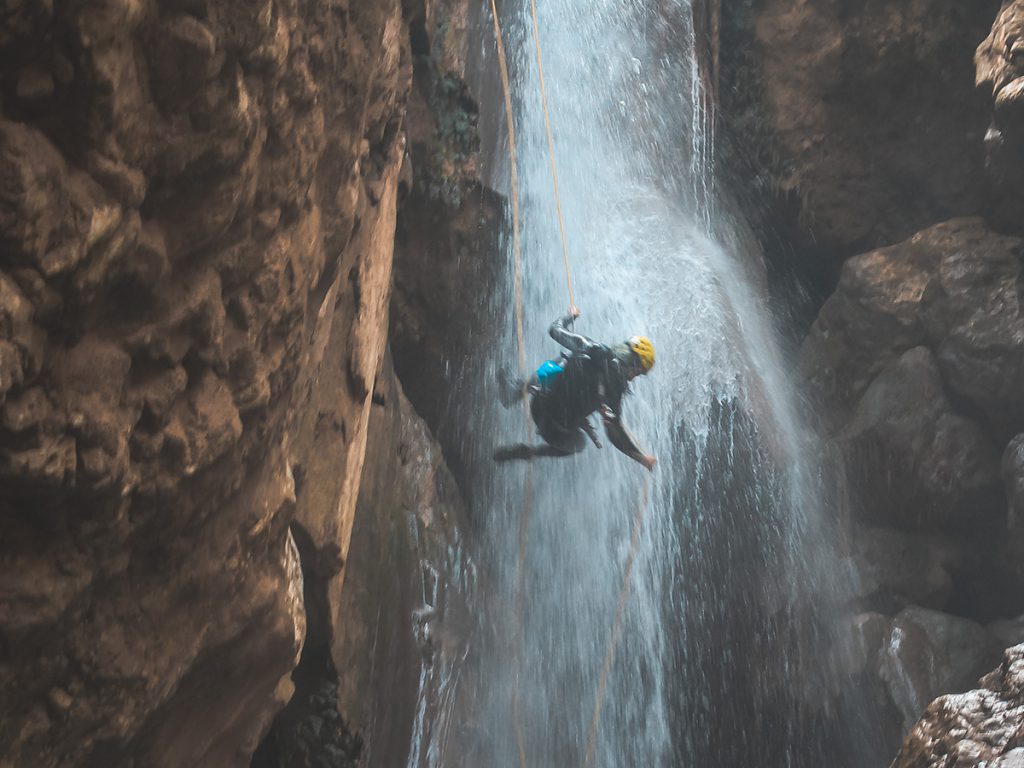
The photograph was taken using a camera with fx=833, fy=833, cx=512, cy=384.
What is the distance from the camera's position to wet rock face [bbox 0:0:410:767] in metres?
1.87

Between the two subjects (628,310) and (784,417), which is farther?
(628,310)

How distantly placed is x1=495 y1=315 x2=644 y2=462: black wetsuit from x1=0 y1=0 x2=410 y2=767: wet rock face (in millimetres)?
3000

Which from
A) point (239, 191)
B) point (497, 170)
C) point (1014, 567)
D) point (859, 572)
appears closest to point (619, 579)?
point (859, 572)

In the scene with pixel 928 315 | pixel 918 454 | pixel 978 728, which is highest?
pixel 928 315

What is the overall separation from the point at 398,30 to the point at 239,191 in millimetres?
2855

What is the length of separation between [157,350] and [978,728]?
9.41ft

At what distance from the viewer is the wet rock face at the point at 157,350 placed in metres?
1.87

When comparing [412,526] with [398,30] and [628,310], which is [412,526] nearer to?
[398,30]

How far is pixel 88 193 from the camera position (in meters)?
1.96

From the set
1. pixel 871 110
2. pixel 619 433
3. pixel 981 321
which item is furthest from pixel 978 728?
A: pixel 871 110

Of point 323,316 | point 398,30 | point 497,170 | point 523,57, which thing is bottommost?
point 323,316

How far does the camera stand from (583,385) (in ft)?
21.0

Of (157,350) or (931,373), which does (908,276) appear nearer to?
(931,373)

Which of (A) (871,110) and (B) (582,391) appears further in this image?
(A) (871,110)
